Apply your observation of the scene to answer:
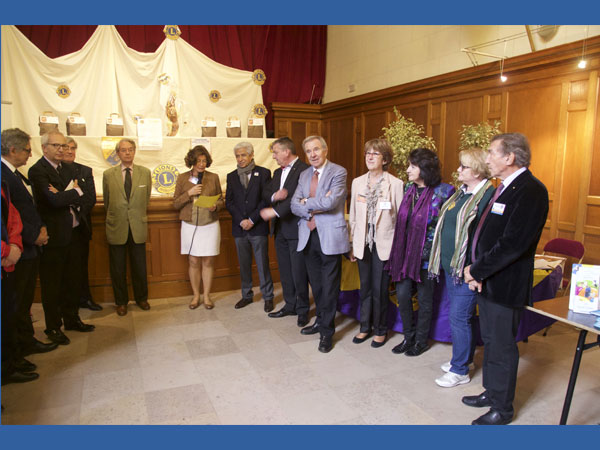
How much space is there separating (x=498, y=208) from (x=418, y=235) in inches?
32.4

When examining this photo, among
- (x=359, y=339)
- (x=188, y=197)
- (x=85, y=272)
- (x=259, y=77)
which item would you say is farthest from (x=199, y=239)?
(x=259, y=77)

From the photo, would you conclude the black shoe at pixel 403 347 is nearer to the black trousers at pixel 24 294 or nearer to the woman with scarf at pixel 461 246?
the woman with scarf at pixel 461 246

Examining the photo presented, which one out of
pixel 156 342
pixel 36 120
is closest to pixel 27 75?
pixel 36 120

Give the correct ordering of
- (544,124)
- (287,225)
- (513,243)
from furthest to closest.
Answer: (544,124) → (287,225) → (513,243)

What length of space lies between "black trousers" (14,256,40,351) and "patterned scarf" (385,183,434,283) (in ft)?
8.02

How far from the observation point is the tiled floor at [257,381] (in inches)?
97.2

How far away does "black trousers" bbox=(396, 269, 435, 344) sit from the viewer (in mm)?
3133

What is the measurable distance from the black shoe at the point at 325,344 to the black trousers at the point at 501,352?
1.22m

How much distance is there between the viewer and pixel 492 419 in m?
2.35

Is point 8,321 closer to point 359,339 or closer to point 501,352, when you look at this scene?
point 359,339

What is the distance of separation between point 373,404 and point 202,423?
99cm

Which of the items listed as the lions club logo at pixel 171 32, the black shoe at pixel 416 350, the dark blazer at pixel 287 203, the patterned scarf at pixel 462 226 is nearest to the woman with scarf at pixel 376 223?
the black shoe at pixel 416 350

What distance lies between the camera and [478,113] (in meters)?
5.14

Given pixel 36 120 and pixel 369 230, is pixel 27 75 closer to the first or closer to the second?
pixel 36 120
